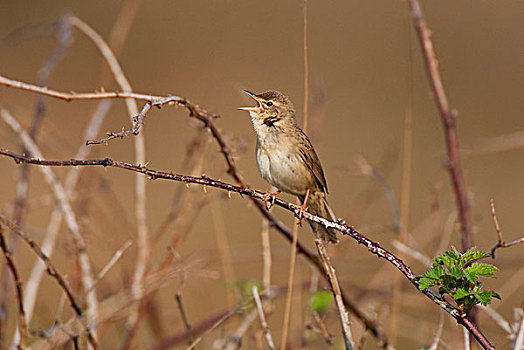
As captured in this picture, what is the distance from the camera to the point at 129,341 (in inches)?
107

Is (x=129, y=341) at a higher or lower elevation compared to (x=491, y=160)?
lower

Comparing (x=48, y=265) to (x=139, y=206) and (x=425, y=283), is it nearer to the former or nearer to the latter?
(x=139, y=206)

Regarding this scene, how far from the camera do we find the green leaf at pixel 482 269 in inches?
59.2

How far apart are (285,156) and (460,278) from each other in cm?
156

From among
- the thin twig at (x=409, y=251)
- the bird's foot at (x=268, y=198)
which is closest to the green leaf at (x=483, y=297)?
the bird's foot at (x=268, y=198)

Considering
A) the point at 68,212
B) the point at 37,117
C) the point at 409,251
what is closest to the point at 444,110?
the point at 409,251

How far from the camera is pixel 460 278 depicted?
1545 millimetres

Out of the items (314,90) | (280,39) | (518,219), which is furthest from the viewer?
(280,39)

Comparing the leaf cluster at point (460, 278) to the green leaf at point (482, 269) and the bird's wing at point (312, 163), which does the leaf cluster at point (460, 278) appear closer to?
the green leaf at point (482, 269)

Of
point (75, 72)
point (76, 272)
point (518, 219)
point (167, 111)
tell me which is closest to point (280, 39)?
point (167, 111)

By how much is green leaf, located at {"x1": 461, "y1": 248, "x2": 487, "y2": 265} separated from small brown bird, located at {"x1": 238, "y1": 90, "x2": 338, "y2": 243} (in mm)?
1359

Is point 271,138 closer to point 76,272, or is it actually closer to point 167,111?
point 76,272

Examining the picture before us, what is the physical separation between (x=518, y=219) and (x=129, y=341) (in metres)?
7.39

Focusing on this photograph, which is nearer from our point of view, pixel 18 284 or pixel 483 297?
pixel 483 297
